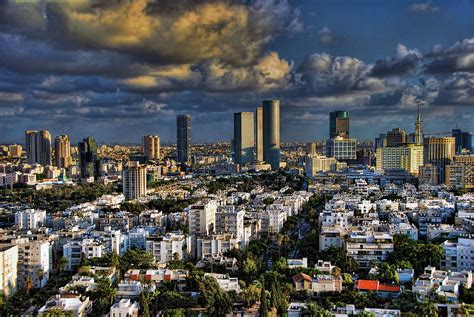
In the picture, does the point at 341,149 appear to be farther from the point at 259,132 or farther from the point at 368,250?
the point at 368,250

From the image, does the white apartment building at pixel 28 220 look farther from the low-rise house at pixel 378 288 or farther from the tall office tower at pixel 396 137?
the tall office tower at pixel 396 137

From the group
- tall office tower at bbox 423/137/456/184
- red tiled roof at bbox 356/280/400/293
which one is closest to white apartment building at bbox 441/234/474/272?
red tiled roof at bbox 356/280/400/293

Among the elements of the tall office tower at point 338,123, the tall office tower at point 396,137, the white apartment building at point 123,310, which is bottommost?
the white apartment building at point 123,310

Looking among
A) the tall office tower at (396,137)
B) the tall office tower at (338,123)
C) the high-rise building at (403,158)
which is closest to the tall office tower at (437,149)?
the high-rise building at (403,158)

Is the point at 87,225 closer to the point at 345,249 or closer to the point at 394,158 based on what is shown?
the point at 345,249

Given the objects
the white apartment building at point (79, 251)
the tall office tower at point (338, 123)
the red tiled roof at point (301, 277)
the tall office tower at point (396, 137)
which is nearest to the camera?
the red tiled roof at point (301, 277)

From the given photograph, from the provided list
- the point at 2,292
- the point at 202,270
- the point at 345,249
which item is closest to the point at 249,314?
the point at 202,270
